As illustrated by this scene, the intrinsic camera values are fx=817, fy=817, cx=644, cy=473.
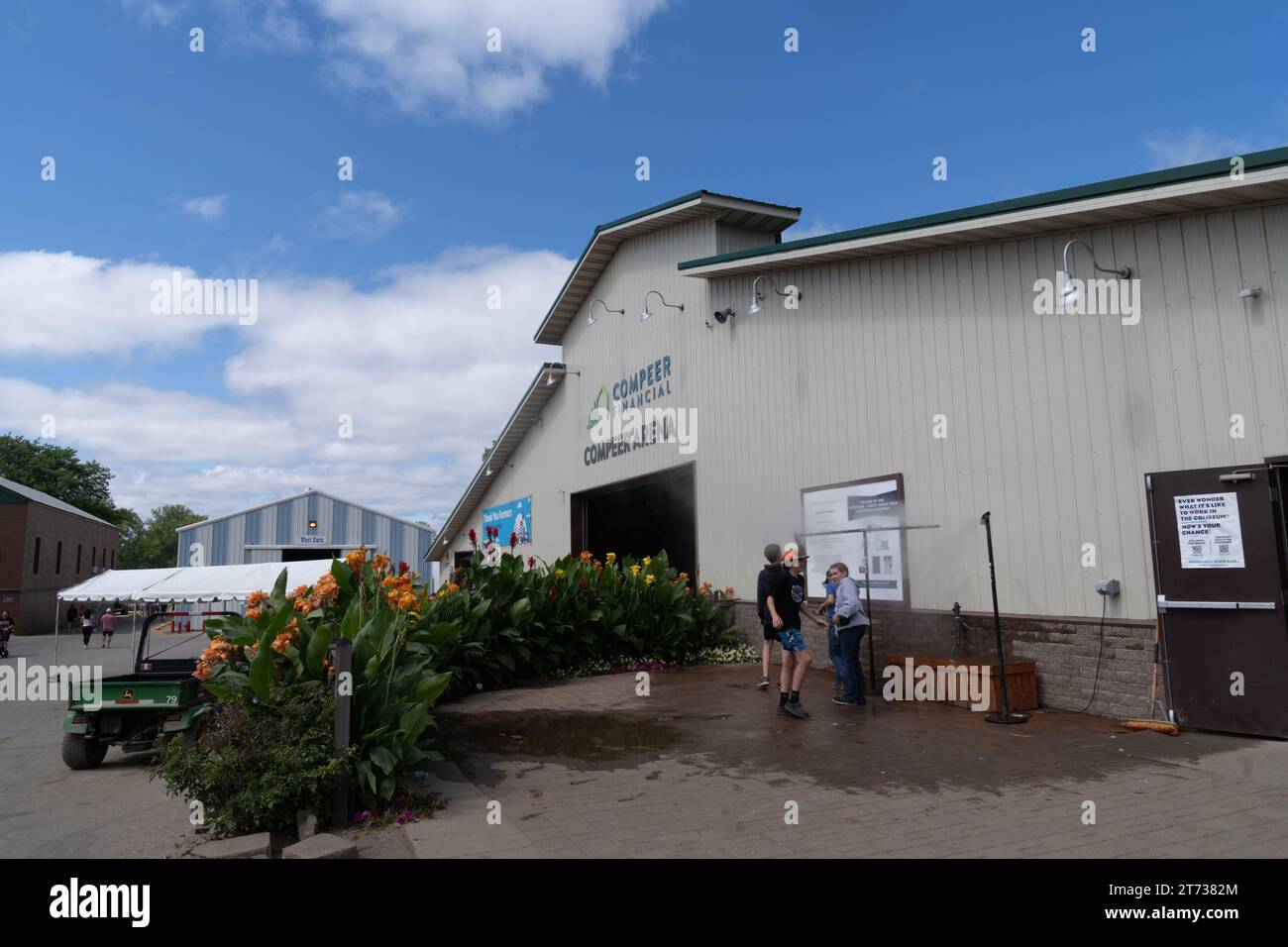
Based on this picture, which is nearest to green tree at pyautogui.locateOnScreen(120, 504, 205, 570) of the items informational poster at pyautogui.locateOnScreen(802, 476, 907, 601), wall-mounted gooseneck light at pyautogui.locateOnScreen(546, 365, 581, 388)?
wall-mounted gooseneck light at pyautogui.locateOnScreen(546, 365, 581, 388)

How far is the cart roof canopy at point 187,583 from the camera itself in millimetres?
14172

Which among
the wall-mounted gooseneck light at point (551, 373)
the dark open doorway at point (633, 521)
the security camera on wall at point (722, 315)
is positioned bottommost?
the dark open doorway at point (633, 521)

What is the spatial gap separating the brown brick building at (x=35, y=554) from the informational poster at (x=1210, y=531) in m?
52.3

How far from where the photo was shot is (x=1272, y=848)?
456cm

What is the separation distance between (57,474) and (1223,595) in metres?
85.5

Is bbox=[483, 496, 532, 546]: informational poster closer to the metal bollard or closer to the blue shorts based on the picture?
the blue shorts

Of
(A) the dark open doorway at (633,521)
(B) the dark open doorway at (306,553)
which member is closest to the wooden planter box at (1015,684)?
(A) the dark open doorway at (633,521)

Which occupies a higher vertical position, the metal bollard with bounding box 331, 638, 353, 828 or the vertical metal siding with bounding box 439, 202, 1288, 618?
the vertical metal siding with bounding box 439, 202, 1288, 618

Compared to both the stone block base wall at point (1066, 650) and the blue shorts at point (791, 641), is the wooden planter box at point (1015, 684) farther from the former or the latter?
the blue shorts at point (791, 641)

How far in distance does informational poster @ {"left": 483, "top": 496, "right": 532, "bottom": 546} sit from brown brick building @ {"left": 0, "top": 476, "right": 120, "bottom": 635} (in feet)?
100

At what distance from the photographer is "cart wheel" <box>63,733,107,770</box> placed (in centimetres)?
970

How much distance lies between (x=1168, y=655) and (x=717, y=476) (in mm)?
8784

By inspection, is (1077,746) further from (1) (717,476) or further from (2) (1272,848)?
(1) (717,476)
